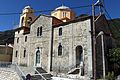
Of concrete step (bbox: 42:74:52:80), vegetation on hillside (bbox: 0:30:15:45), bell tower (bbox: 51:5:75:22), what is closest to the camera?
concrete step (bbox: 42:74:52:80)

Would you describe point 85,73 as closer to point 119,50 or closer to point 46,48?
point 119,50

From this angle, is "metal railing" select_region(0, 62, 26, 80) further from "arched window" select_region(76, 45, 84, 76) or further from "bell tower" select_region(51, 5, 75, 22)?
"bell tower" select_region(51, 5, 75, 22)

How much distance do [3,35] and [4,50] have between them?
25.1m

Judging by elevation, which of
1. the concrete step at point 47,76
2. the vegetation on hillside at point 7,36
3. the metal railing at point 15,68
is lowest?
the concrete step at point 47,76

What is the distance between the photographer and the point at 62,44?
24812 mm

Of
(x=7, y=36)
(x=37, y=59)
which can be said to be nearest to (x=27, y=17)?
(x=37, y=59)

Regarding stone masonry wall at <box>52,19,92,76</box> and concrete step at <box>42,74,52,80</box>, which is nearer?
stone masonry wall at <box>52,19,92,76</box>

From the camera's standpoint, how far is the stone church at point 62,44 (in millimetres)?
21906

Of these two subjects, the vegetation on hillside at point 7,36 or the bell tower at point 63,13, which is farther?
the vegetation on hillside at point 7,36

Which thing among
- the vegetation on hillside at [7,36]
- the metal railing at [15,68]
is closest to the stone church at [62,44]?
→ the metal railing at [15,68]

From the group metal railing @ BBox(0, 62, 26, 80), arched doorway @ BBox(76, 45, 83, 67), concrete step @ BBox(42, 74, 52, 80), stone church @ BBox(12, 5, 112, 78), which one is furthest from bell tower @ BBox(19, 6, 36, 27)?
arched doorway @ BBox(76, 45, 83, 67)

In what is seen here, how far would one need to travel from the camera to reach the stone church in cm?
2191

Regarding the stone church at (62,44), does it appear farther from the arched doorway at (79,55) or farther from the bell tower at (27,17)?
the bell tower at (27,17)

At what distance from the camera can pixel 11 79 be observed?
71.7ft
